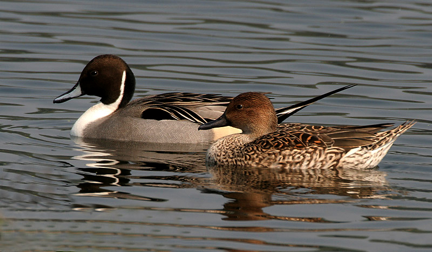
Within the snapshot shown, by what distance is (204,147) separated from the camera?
10.9m

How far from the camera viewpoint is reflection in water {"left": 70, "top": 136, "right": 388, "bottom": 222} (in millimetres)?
7645

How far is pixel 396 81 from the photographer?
14.0 m

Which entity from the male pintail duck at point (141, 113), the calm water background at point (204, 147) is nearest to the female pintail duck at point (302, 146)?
the calm water background at point (204, 147)

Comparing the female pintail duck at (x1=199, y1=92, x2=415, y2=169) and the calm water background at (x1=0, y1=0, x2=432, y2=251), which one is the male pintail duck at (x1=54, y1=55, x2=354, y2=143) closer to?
the calm water background at (x1=0, y1=0, x2=432, y2=251)

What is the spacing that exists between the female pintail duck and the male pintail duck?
139 centimetres

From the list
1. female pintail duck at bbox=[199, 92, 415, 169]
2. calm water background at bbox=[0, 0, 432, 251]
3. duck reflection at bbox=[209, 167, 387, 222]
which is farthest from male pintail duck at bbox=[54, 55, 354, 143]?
duck reflection at bbox=[209, 167, 387, 222]

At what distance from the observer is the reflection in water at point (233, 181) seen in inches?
301

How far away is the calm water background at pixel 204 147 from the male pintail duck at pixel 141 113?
0.32 m

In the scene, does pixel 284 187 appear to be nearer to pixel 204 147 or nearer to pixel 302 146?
pixel 302 146

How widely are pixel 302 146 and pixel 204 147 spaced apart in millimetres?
2073

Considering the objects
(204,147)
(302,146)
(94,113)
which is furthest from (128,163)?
(94,113)

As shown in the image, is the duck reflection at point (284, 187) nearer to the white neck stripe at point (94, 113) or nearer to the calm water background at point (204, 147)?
the calm water background at point (204, 147)

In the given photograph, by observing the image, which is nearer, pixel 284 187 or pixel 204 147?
pixel 284 187

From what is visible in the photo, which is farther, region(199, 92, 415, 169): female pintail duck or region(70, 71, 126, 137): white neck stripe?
region(70, 71, 126, 137): white neck stripe
